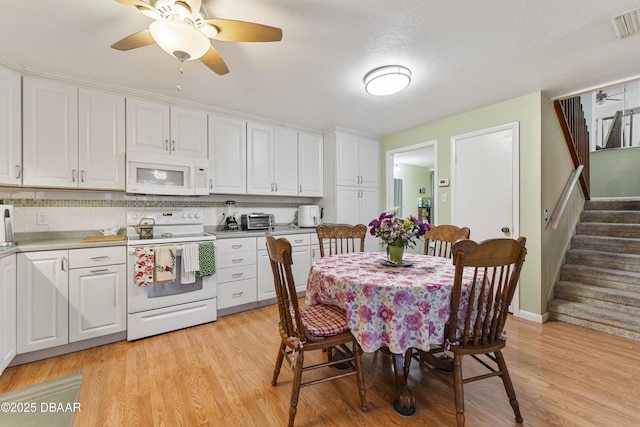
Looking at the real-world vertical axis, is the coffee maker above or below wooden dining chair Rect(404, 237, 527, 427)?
above

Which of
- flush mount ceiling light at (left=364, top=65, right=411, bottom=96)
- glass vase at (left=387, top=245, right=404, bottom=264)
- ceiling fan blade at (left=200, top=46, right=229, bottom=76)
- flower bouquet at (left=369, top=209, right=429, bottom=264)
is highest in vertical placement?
flush mount ceiling light at (left=364, top=65, right=411, bottom=96)

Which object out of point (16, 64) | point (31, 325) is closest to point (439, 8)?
point (16, 64)

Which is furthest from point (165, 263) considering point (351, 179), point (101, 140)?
point (351, 179)

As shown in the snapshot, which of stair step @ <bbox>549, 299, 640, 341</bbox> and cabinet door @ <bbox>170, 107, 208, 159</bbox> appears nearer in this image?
stair step @ <bbox>549, 299, 640, 341</bbox>

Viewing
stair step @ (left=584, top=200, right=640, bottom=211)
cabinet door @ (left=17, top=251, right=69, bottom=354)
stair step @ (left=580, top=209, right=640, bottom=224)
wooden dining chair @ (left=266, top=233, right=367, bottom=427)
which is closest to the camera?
wooden dining chair @ (left=266, top=233, right=367, bottom=427)

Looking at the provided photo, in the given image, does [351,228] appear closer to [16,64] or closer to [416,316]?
[416,316]

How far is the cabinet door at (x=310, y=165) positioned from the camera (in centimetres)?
400

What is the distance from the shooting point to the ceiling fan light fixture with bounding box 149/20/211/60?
56.2 inches

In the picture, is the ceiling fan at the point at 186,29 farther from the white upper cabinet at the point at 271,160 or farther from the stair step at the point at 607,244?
the stair step at the point at 607,244

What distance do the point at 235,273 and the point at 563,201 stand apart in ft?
12.4

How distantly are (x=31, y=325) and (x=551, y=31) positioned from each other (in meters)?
4.35

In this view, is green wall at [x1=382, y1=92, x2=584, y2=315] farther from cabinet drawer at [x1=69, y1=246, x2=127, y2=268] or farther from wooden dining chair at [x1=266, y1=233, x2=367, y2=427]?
cabinet drawer at [x1=69, y1=246, x2=127, y2=268]

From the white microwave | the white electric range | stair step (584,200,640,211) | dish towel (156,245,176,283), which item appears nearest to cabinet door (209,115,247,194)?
the white microwave

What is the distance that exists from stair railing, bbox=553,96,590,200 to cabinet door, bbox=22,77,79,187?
193 inches
